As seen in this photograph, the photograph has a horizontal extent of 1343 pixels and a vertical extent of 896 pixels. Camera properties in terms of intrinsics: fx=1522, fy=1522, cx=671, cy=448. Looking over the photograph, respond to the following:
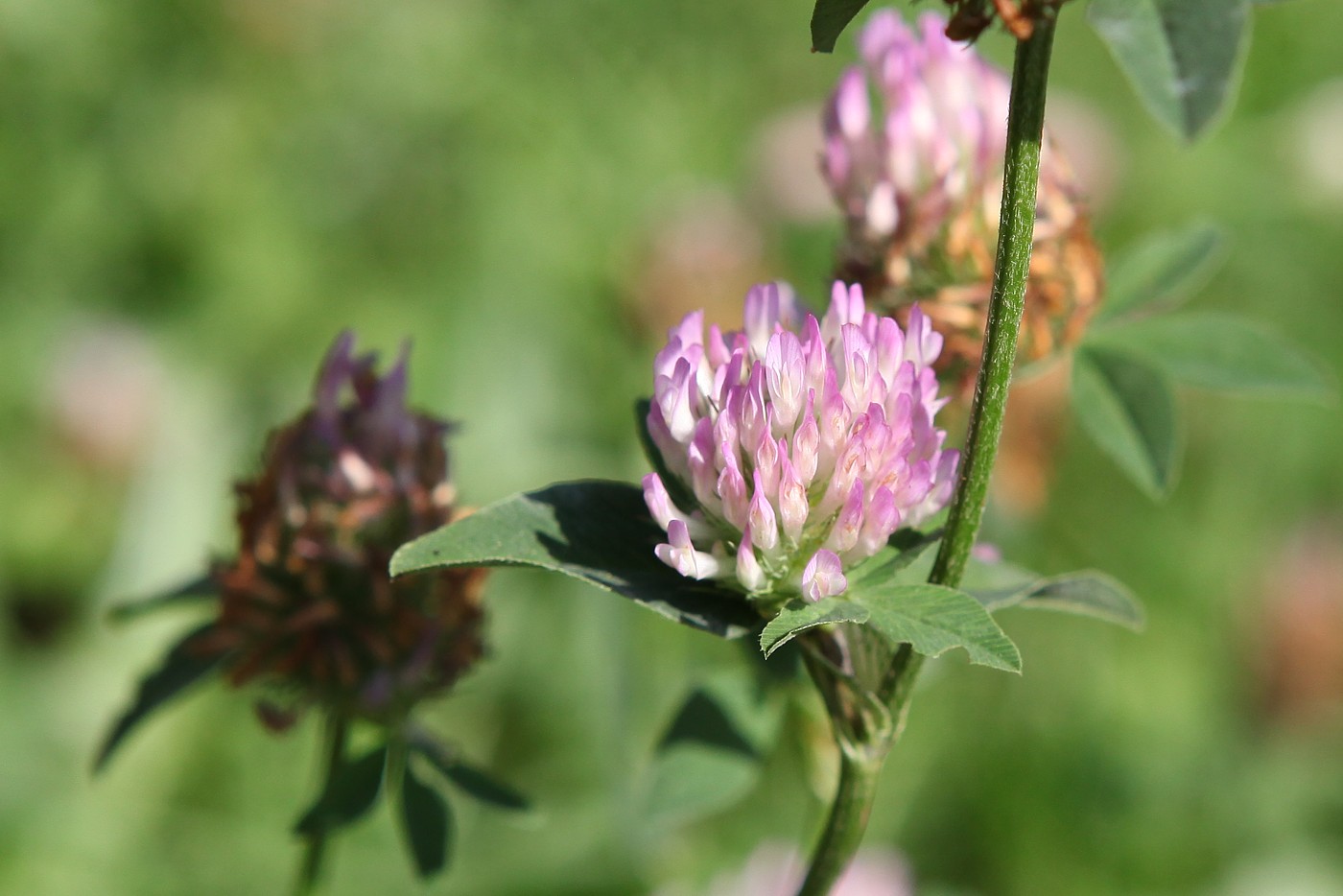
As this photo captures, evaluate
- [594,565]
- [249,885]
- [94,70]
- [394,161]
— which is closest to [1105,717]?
[249,885]

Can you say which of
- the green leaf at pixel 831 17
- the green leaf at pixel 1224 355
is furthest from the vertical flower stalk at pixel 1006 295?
the green leaf at pixel 1224 355

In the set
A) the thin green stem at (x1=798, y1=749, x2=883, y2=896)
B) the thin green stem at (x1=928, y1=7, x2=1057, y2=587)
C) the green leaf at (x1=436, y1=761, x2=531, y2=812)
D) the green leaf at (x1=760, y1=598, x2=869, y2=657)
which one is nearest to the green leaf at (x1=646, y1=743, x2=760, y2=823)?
the green leaf at (x1=436, y1=761, x2=531, y2=812)

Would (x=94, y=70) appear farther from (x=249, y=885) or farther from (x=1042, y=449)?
(x=1042, y=449)

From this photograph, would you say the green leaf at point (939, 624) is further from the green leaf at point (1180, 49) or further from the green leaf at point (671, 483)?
the green leaf at point (1180, 49)

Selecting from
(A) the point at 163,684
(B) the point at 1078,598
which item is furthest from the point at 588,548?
(A) the point at 163,684

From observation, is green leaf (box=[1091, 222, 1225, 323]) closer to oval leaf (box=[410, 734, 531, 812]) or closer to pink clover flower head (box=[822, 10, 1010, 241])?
pink clover flower head (box=[822, 10, 1010, 241])

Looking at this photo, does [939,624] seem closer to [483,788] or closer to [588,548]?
[588,548]
